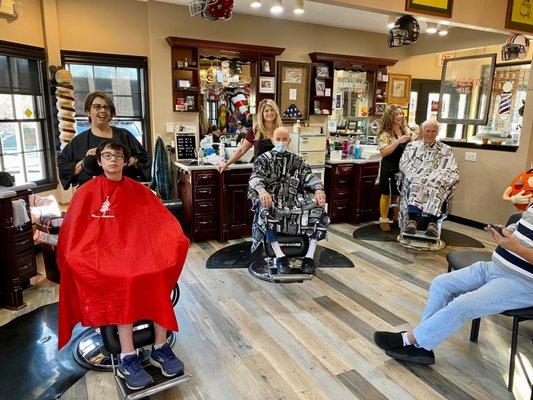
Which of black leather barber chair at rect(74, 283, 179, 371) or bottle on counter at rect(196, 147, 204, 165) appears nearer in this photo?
black leather barber chair at rect(74, 283, 179, 371)

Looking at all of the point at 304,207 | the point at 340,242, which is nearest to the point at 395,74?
the point at 340,242

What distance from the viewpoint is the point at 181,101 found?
14.5 ft

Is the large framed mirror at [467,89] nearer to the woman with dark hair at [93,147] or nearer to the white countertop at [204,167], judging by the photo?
the white countertop at [204,167]

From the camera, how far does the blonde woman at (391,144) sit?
13.8ft

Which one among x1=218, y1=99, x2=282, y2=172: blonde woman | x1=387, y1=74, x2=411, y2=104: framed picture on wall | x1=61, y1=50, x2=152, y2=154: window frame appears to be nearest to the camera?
x1=218, y1=99, x2=282, y2=172: blonde woman

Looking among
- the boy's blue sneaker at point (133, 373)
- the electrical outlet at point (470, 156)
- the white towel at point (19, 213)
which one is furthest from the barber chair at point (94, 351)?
the electrical outlet at point (470, 156)

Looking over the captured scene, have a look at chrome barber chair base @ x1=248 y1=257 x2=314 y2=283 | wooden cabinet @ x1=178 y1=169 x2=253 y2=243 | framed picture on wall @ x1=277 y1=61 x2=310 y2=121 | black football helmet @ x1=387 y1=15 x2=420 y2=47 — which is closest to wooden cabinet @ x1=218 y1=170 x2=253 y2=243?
wooden cabinet @ x1=178 y1=169 x2=253 y2=243

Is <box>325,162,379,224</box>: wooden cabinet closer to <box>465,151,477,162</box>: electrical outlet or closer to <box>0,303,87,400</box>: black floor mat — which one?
<box>465,151,477,162</box>: electrical outlet

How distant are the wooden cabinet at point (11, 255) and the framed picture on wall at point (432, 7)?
328 centimetres

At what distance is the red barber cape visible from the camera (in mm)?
1719

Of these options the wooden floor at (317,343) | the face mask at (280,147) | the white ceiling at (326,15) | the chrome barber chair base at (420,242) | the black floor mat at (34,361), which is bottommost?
the wooden floor at (317,343)

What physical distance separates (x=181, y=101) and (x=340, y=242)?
241 centimetres

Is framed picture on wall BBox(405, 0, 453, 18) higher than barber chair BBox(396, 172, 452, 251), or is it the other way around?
framed picture on wall BBox(405, 0, 453, 18)

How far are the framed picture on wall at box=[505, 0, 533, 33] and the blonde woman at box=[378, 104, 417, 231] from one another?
4.09 feet
